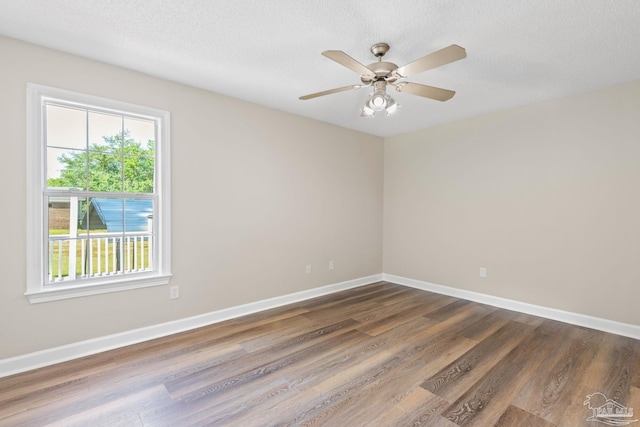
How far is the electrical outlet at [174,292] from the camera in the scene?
303cm

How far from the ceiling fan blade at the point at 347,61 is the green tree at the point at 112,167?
211 centimetres

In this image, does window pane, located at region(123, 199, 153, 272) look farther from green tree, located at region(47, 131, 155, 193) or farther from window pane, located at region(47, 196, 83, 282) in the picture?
window pane, located at region(47, 196, 83, 282)

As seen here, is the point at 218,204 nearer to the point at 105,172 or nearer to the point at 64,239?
the point at 105,172

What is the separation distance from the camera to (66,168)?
256cm

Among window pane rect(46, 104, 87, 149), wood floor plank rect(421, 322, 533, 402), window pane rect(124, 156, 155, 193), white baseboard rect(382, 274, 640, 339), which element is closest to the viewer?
wood floor plank rect(421, 322, 533, 402)

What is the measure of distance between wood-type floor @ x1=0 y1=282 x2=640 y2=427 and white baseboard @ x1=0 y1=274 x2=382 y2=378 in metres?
0.09

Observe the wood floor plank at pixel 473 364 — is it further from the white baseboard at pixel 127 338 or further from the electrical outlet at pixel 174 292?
the electrical outlet at pixel 174 292

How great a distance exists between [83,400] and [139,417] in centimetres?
49

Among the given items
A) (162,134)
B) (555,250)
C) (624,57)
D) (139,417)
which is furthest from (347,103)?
(139,417)

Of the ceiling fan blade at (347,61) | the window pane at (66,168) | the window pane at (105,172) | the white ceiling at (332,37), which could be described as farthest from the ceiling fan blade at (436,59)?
the window pane at (66,168)

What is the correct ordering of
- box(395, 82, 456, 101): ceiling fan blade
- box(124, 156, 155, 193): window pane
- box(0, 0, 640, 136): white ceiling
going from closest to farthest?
box(0, 0, 640, 136): white ceiling
box(395, 82, 456, 101): ceiling fan blade
box(124, 156, 155, 193): window pane

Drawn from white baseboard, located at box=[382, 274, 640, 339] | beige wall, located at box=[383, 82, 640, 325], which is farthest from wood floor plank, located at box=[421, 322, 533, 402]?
beige wall, located at box=[383, 82, 640, 325]

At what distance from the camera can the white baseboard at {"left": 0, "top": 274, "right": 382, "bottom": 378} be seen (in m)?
2.31

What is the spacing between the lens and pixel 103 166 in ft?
8.98
